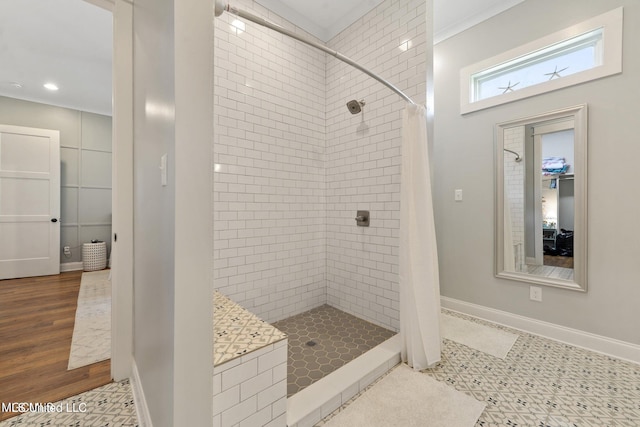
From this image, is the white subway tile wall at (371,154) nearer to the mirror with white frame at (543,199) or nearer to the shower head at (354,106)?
the shower head at (354,106)

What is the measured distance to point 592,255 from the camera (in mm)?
2084

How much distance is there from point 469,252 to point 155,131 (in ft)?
9.70

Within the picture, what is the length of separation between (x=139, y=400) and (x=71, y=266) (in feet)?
15.3

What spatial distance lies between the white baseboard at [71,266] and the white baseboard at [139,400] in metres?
4.29

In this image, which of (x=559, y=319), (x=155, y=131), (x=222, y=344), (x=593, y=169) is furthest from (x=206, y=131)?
(x=559, y=319)

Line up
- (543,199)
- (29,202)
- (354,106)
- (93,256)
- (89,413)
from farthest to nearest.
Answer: (93,256)
(29,202)
(354,106)
(543,199)
(89,413)

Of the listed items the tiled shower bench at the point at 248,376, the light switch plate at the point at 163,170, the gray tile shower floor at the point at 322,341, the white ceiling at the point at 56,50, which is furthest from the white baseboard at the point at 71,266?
the light switch plate at the point at 163,170

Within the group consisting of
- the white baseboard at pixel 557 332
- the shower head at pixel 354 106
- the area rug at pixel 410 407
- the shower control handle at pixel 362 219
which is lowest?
the area rug at pixel 410 407

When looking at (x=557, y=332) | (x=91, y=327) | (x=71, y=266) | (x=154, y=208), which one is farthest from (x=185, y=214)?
(x=71, y=266)

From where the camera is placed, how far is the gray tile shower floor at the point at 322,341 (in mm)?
1804

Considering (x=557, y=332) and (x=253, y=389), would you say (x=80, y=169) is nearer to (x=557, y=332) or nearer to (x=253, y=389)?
(x=253, y=389)

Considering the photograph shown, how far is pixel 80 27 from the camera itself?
2760 mm

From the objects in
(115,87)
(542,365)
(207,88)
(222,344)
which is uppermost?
(115,87)

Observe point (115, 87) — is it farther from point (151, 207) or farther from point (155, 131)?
point (151, 207)
